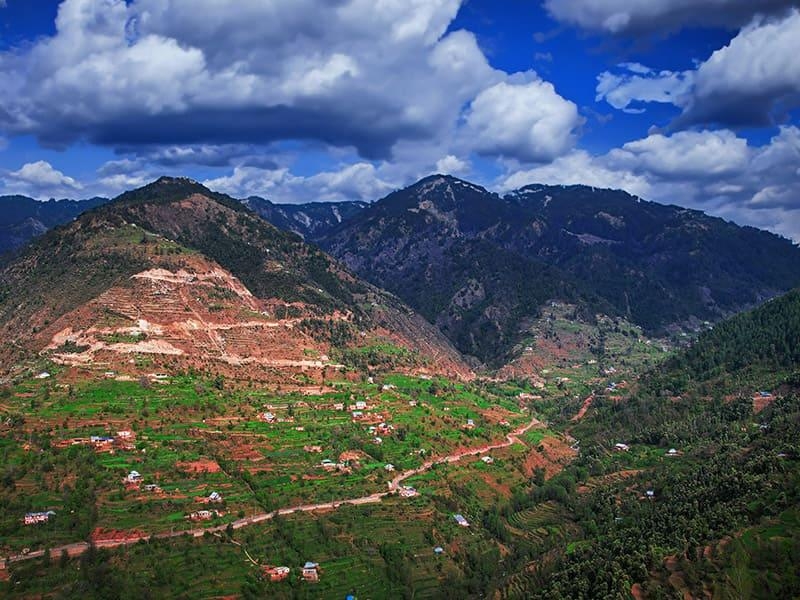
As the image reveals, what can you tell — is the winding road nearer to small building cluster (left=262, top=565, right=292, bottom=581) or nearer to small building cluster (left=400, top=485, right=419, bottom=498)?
small building cluster (left=400, top=485, right=419, bottom=498)

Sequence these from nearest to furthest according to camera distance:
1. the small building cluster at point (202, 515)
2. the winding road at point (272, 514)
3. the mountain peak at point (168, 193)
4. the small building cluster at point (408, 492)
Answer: the winding road at point (272, 514) < the small building cluster at point (202, 515) < the small building cluster at point (408, 492) < the mountain peak at point (168, 193)

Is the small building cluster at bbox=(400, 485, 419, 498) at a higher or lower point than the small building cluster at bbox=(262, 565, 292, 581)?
higher

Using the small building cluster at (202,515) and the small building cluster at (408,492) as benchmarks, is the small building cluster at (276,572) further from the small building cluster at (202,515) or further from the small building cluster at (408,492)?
the small building cluster at (408,492)

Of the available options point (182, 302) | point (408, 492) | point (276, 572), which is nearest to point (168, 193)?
point (182, 302)

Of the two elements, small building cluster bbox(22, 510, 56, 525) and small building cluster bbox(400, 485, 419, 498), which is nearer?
small building cluster bbox(22, 510, 56, 525)

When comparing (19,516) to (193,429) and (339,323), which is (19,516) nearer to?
(193,429)

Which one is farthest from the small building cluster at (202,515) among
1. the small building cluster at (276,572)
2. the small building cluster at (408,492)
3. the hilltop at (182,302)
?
the hilltop at (182,302)

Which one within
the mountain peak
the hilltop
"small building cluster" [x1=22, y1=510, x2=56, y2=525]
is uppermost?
the mountain peak

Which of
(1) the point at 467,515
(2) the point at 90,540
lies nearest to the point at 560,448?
(1) the point at 467,515

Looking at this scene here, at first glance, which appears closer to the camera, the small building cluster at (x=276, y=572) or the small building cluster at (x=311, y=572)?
the small building cluster at (x=276, y=572)

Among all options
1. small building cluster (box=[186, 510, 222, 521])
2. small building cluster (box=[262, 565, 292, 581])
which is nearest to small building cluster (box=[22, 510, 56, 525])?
small building cluster (box=[186, 510, 222, 521])

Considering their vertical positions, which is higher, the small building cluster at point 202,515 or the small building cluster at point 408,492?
the small building cluster at point 202,515
